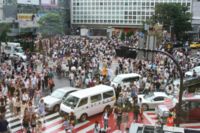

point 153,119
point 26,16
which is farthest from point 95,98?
point 26,16

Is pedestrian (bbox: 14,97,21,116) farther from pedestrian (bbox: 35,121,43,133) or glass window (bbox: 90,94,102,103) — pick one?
glass window (bbox: 90,94,102,103)

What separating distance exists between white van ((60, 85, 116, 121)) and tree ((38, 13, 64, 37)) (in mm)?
45272

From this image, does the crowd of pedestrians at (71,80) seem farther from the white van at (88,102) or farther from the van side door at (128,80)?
the white van at (88,102)

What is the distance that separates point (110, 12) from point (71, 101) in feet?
224

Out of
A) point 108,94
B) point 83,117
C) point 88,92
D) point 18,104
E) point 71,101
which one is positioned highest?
point 88,92

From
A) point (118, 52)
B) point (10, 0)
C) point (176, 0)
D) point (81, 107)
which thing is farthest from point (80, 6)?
point (118, 52)

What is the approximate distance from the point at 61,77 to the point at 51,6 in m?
47.3

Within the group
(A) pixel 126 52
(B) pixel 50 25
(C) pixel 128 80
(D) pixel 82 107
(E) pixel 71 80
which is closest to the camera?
(A) pixel 126 52

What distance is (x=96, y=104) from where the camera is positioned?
20.4 metres

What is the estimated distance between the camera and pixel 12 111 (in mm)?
20906

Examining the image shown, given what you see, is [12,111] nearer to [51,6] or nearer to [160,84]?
[160,84]

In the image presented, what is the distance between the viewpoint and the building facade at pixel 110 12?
277 ft

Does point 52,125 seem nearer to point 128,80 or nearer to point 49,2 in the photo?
point 128,80

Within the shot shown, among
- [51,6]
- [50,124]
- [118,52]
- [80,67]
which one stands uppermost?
[51,6]
